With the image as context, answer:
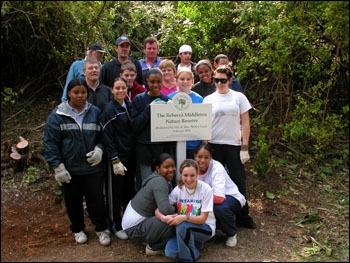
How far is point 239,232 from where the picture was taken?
4.42 m

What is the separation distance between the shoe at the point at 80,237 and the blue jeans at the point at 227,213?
1.49 m

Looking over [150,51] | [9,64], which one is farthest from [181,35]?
[9,64]

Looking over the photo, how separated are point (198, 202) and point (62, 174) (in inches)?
55.6

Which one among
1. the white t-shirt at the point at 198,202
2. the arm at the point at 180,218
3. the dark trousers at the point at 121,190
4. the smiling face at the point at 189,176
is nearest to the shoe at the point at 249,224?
the white t-shirt at the point at 198,202

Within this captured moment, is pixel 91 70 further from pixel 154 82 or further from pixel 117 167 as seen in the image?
pixel 117 167

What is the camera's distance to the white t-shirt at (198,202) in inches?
150

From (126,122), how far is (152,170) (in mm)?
621

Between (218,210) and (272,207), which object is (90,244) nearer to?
(218,210)

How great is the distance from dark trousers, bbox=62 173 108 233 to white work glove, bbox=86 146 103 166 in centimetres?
18

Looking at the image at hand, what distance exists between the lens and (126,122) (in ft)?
13.1

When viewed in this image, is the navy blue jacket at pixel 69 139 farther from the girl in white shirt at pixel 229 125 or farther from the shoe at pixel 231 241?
the shoe at pixel 231 241

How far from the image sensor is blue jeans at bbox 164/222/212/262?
371 cm

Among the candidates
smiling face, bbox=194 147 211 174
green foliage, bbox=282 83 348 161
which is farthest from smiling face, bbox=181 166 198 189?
green foliage, bbox=282 83 348 161

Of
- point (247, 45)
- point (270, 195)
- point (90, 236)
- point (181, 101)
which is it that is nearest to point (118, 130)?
point (181, 101)
